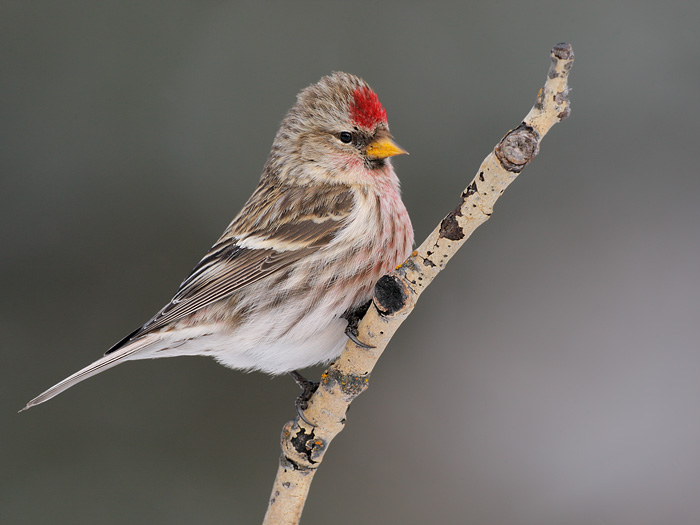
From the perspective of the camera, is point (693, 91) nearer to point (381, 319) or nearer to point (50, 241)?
point (381, 319)

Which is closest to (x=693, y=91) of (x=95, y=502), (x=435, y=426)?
(x=435, y=426)

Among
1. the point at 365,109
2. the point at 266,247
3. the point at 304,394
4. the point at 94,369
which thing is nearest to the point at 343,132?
the point at 365,109

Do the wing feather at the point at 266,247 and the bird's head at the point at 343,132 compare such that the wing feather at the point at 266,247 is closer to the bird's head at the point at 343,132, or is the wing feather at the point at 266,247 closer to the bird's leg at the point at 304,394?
the bird's head at the point at 343,132

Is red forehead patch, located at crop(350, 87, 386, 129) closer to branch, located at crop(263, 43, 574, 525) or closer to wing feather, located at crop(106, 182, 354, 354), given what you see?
wing feather, located at crop(106, 182, 354, 354)

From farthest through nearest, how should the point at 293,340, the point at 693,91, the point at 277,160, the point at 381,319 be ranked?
the point at 693,91
the point at 277,160
the point at 293,340
the point at 381,319

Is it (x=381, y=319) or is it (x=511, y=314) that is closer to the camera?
(x=381, y=319)

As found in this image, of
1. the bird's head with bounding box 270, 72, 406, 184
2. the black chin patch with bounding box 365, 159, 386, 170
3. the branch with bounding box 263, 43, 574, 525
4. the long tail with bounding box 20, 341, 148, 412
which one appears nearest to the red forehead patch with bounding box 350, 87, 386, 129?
the bird's head with bounding box 270, 72, 406, 184
